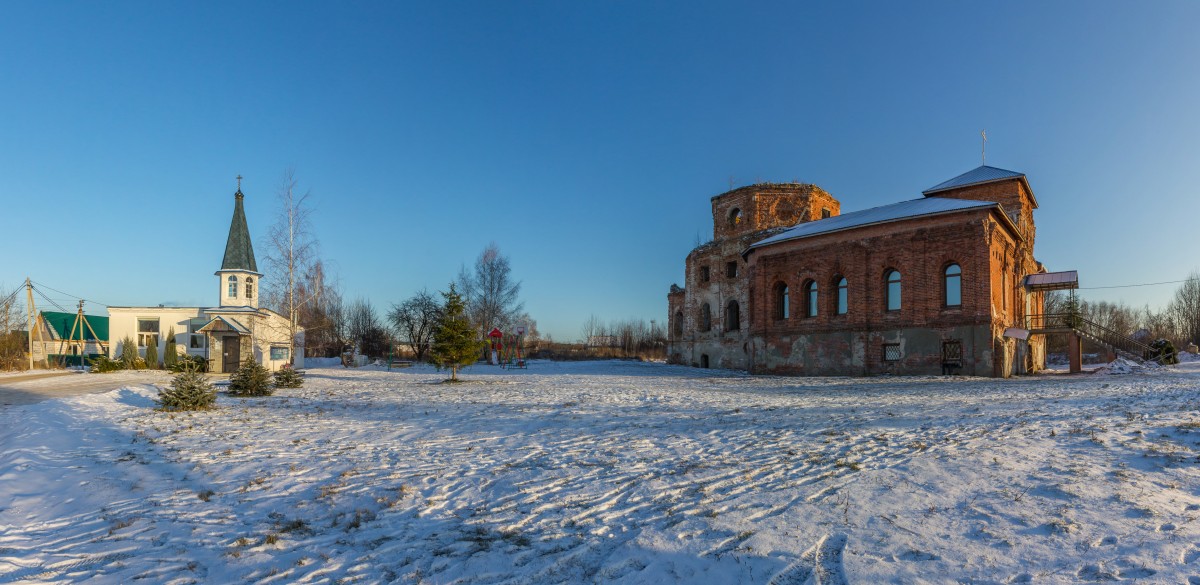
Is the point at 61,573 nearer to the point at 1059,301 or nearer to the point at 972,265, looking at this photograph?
the point at 972,265

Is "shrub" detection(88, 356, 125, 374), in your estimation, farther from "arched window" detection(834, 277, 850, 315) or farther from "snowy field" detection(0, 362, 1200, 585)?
"arched window" detection(834, 277, 850, 315)

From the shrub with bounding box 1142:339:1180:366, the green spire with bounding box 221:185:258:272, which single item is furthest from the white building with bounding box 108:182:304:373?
the shrub with bounding box 1142:339:1180:366

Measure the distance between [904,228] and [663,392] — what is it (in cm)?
1227

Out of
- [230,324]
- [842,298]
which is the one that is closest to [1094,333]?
[842,298]

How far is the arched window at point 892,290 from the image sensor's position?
22516 mm

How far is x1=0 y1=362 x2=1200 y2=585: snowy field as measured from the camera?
14.0 feet

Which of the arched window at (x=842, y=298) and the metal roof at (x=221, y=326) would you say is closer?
the arched window at (x=842, y=298)

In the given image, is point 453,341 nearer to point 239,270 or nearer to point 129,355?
point 239,270

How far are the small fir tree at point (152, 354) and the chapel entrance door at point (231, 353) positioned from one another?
644 cm

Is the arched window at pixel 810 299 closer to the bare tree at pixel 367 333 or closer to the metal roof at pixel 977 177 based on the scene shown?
the metal roof at pixel 977 177

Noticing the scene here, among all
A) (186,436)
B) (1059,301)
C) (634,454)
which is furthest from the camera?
(1059,301)

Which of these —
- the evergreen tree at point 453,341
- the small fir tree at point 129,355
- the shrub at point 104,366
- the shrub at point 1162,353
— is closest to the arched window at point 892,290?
the shrub at point 1162,353

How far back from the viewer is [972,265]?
20516mm

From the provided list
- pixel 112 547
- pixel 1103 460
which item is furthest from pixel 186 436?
pixel 1103 460
